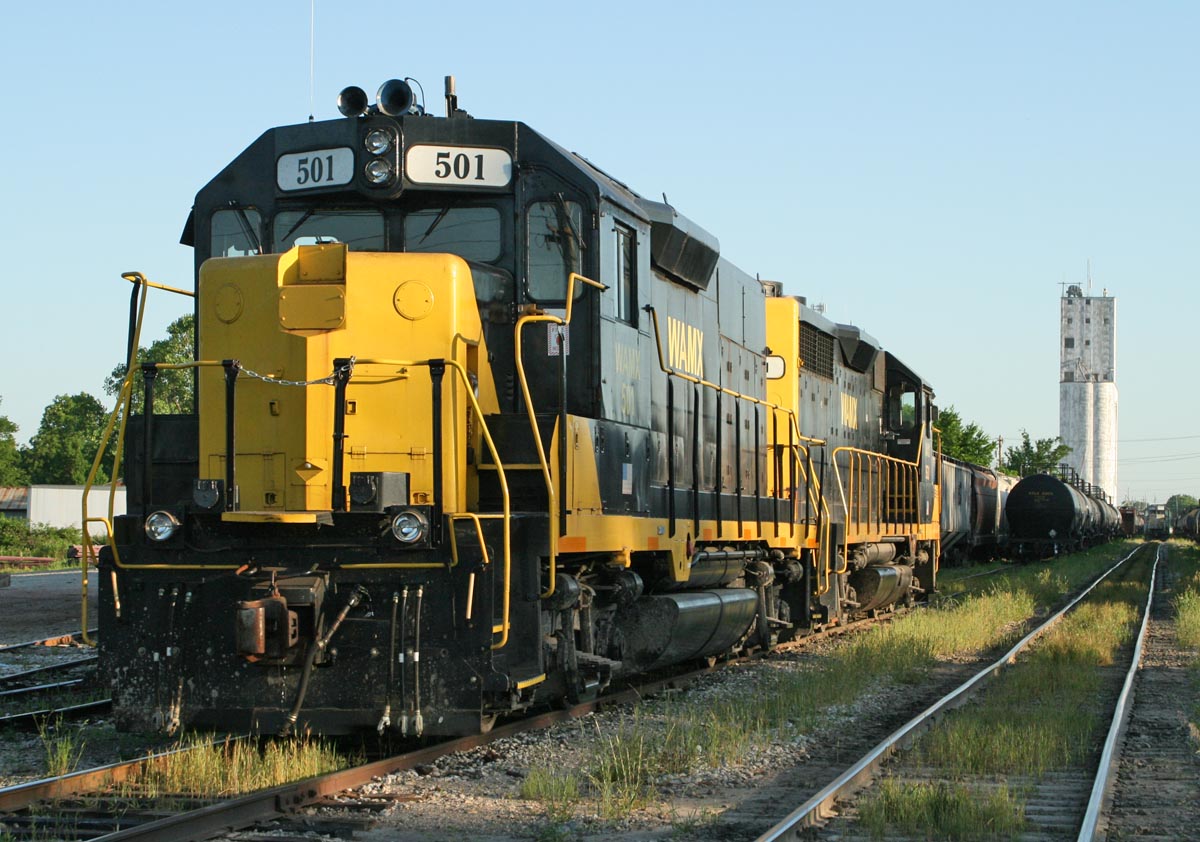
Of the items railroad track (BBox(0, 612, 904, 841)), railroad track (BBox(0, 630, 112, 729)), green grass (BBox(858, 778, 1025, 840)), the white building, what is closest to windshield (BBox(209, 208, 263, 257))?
railroad track (BBox(0, 630, 112, 729))

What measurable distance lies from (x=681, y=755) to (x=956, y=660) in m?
6.30

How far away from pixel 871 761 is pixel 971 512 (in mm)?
28274

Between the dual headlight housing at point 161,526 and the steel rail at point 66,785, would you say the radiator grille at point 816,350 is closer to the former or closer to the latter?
the dual headlight housing at point 161,526

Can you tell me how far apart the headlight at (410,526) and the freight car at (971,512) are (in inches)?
809

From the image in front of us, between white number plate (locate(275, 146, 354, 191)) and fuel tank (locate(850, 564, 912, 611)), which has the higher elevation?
white number plate (locate(275, 146, 354, 191))

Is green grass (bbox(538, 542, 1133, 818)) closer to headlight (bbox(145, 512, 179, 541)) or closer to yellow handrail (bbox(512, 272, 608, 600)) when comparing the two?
yellow handrail (bbox(512, 272, 608, 600))

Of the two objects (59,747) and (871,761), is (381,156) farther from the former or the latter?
(871,761)

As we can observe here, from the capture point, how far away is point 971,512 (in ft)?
111

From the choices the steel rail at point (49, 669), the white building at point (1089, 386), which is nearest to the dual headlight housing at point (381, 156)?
the steel rail at point (49, 669)

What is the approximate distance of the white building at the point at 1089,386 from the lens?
501 feet

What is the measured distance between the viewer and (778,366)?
523 inches

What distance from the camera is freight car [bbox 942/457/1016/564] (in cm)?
2853

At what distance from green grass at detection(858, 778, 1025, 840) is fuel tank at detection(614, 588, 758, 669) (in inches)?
110

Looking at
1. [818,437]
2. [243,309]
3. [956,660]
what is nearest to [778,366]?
[818,437]
